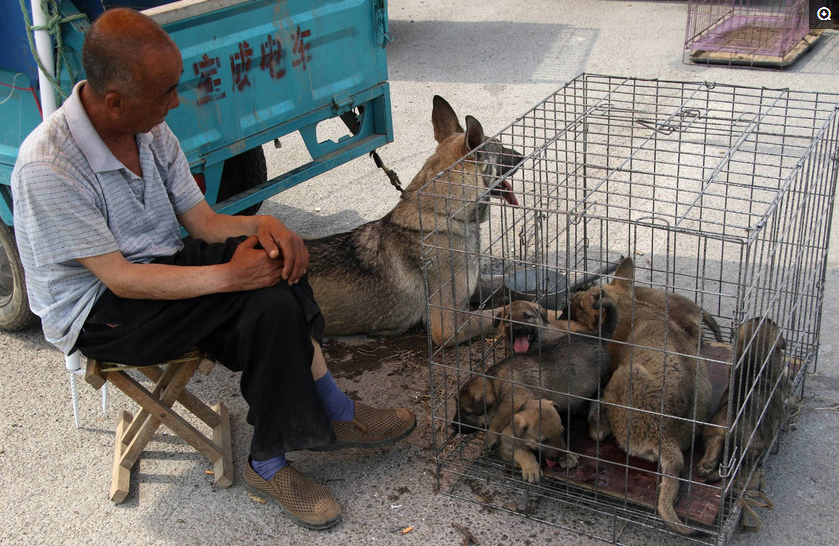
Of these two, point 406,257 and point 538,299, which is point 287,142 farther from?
point 538,299

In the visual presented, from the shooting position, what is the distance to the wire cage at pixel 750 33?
8.94 meters

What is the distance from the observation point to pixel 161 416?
12.1 ft

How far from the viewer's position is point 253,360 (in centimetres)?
338

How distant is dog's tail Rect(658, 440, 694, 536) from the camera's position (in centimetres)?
313

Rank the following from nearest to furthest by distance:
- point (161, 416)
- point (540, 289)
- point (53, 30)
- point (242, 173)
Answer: point (161, 416) < point (53, 30) < point (540, 289) < point (242, 173)

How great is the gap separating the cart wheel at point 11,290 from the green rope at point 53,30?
1303 millimetres

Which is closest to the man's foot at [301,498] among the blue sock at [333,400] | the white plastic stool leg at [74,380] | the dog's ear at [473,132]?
the blue sock at [333,400]

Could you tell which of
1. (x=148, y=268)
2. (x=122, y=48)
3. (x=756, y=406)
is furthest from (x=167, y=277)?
(x=756, y=406)

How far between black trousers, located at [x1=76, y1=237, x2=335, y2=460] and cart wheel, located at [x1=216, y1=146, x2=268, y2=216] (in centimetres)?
275

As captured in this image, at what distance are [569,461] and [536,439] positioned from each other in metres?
0.17

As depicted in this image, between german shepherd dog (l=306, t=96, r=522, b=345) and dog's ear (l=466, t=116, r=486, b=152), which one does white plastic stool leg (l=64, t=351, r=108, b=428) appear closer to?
german shepherd dog (l=306, t=96, r=522, b=345)

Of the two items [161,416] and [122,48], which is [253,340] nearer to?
[161,416]

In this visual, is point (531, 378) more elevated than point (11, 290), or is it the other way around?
point (531, 378)

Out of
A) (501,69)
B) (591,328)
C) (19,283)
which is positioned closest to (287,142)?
(501,69)
